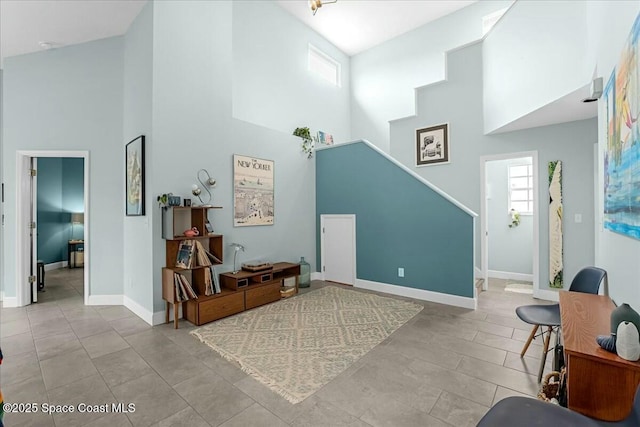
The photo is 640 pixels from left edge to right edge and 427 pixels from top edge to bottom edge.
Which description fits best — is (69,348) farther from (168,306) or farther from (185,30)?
(185,30)

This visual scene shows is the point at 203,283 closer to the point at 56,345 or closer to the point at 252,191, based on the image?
the point at 56,345

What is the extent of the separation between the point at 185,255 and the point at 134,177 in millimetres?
1366

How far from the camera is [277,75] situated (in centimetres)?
617

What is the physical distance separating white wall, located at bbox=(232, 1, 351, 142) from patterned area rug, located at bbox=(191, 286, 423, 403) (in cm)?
375

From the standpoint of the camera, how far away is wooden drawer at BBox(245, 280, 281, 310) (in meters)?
4.01

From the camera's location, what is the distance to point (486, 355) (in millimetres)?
2701

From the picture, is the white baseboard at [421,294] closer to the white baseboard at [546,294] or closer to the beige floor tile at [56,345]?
the white baseboard at [546,294]

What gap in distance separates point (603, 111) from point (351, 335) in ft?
9.91

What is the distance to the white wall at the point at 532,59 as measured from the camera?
3252 mm

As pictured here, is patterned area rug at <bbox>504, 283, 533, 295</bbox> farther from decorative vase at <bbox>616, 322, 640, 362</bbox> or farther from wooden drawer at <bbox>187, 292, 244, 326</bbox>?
wooden drawer at <bbox>187, 292, 244, 326</bbox>

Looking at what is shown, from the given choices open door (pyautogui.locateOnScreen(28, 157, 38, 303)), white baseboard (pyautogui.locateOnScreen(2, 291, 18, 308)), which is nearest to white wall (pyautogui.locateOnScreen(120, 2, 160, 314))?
open door (pyautogui.locateOnScreen(28, 157, 38, 303))

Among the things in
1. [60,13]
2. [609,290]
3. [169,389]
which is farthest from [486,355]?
[60,13]

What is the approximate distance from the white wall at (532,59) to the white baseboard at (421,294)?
109 inches

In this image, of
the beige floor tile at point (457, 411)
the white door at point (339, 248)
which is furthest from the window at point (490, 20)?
the beige floor tile at point (457, 411)
